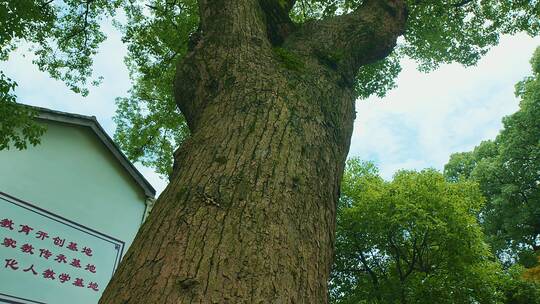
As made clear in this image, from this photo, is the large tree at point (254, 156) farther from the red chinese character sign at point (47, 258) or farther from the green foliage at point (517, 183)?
the green foliage at point (517, 183)

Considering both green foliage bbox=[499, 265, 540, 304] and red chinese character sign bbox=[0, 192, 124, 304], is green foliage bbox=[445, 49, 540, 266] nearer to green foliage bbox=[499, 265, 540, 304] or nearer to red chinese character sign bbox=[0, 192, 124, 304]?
green foliage bbox=[499, 265, 540, 304]

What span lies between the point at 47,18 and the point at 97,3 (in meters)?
1.68

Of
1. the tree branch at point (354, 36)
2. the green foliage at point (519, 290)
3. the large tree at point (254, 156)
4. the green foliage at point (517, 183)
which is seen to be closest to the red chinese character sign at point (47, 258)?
the large tree at point (254, 156)

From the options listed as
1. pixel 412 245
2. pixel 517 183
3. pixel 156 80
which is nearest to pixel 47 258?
pixel 156 80

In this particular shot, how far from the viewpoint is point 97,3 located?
10.2 m

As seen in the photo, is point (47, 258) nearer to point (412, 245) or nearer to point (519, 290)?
point (412, 245)

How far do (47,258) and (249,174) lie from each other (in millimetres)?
6648

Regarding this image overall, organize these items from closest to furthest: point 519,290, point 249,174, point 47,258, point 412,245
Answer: point 249,174 < point 47,258 < point 519,290 < point 412,245

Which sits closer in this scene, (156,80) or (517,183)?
(156,80)

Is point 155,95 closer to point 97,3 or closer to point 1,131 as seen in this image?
point 97,3

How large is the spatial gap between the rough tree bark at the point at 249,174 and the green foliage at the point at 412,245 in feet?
28.5

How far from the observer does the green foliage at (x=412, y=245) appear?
10.8 metres

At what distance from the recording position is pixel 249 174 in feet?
6.99

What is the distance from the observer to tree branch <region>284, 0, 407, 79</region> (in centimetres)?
378
